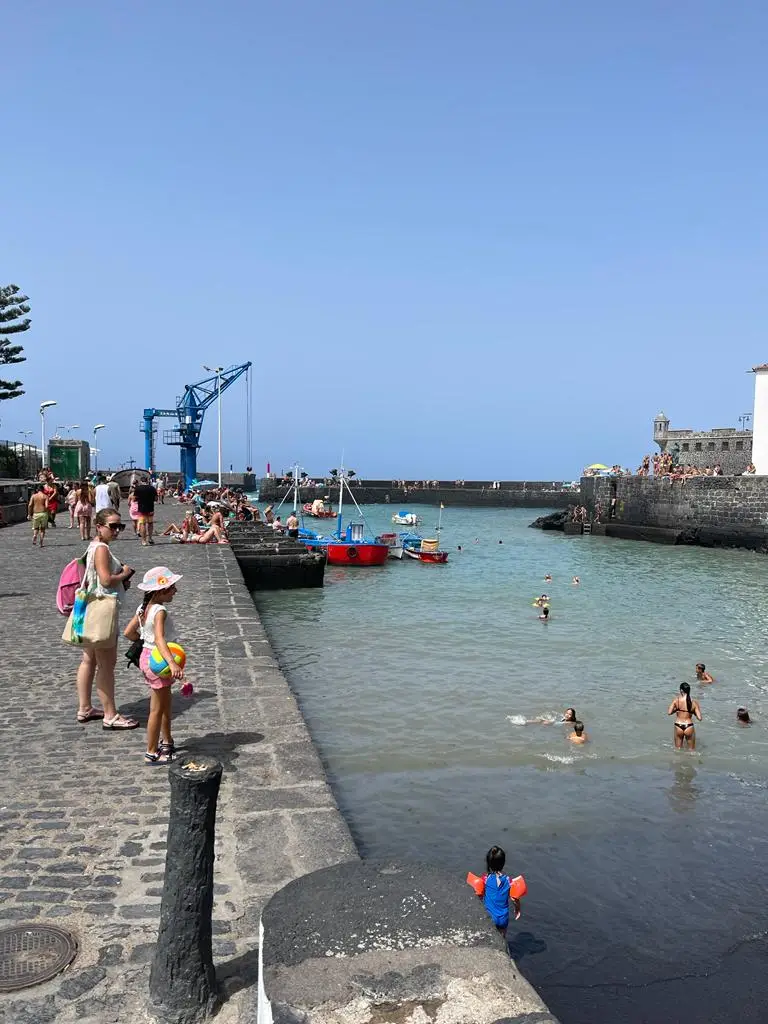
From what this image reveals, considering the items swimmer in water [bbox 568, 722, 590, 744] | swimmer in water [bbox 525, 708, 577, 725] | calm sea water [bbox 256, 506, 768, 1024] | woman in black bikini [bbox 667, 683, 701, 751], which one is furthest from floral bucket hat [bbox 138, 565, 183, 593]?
woman in black bikini [bbox 667, 683, 701, 751]

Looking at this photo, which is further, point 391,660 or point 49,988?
point 391,660

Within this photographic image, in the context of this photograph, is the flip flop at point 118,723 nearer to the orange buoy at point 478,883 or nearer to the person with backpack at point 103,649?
the person with backpack at point 103,649

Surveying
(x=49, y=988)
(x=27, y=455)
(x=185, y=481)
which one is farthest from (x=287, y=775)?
(x=185, y=481)

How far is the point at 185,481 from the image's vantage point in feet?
214

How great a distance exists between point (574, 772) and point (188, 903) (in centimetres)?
665

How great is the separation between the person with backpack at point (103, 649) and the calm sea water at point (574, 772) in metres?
2.36

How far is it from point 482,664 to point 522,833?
668cm

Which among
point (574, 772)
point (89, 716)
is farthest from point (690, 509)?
point (89, 716)

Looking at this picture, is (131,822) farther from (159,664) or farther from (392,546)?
(392,546)

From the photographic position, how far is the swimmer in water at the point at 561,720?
33.7 feet

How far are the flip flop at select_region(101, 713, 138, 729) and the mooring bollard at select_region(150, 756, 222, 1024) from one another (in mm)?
3479

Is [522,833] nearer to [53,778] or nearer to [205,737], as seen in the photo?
[205,737]

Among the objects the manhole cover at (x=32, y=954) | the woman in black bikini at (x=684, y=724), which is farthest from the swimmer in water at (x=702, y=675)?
the manhole cover at (x=32, y=954)

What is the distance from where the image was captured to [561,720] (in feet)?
34.7
